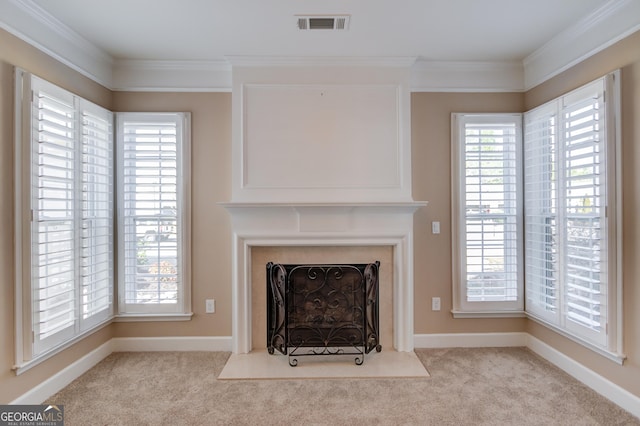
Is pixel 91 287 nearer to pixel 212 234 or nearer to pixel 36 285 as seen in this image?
pixel 36 285

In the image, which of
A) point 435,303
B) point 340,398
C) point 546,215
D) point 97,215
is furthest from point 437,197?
point 97,215

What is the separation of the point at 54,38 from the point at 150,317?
2.31m

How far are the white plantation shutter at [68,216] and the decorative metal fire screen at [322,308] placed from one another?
141 cm

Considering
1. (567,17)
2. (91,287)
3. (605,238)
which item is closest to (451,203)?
(605,238)

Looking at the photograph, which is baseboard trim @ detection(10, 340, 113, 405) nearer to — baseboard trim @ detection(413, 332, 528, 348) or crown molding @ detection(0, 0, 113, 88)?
crown molding @ detection(0, 0, 113, 88)

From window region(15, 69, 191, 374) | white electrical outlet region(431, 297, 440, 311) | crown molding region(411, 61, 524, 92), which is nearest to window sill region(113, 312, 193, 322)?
window region(15, 69, 191, 374)

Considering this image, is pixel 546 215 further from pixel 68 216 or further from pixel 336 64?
pixel 68 216

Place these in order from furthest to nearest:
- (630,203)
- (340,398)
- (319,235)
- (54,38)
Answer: (319,235) → (54,38) → (340,398) → (630,203)

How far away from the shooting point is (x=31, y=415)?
6.95 ft

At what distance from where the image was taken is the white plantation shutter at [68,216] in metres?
2.22

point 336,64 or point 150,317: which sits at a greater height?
point 336,64

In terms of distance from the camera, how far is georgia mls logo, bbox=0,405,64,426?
201 centimetres

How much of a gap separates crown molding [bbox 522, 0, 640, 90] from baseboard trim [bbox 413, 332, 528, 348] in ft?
7.47

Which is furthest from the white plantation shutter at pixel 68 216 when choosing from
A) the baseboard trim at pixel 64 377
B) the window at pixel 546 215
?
the window at pixel 546 215
